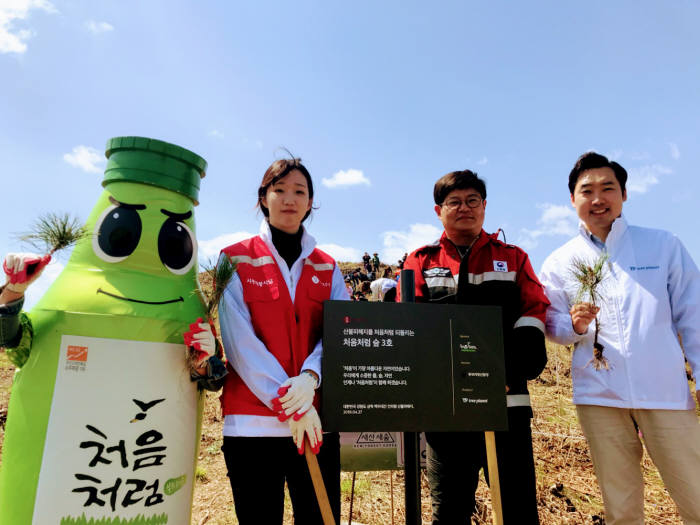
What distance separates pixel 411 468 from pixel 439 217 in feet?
5.55

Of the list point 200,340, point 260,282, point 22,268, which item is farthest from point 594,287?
point 22,268

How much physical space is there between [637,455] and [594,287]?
1149 mm

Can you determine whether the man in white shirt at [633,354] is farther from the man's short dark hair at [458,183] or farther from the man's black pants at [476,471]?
the man's short dark hair at [458,183]

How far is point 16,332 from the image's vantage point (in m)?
2.41

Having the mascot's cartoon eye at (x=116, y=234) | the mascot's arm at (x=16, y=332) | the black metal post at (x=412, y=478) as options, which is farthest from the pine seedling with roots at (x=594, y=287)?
the mascot's arm at (x=16, y=332)

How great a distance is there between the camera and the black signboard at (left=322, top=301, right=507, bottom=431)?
250 cm

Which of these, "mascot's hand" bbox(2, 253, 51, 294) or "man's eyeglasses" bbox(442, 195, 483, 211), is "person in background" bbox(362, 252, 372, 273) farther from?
"mascot's hand" bbox(2, 253, 51, 294)

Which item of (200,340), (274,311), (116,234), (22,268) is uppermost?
(116,234)

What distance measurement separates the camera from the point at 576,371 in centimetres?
313

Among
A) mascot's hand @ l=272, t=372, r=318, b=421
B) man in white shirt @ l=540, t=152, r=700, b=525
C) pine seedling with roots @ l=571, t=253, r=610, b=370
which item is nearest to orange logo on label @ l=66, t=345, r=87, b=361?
mascot's hand @ l=272, t=372, r=318, b=421

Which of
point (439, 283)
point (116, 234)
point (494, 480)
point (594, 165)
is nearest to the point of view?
point (494, 480)

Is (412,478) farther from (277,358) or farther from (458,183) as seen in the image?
(458,183)

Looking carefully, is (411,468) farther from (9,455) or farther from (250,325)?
(9,455)

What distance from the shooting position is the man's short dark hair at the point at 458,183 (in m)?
3.13
